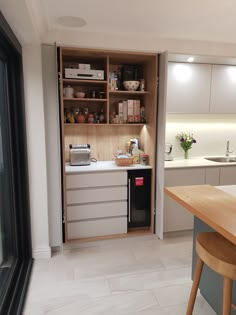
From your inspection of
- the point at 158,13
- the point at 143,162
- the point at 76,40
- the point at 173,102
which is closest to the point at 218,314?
the point at 143,162

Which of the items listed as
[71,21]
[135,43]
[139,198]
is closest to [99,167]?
[139,198]

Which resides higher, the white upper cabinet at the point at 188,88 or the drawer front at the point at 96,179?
the white upper cabinet at the point at 188,88

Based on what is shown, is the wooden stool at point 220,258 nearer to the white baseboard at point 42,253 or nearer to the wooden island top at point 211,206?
the wooden island top at point 211,206

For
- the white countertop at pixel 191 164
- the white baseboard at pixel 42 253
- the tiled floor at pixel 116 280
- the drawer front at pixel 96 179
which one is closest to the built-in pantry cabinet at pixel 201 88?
the white countertop at pixel 191 164

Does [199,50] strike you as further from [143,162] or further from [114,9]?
[143,162]

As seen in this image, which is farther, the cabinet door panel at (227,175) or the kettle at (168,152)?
the kettle at (168,152)

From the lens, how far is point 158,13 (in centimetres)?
220

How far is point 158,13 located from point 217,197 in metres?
1.63

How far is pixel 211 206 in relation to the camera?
1.49m

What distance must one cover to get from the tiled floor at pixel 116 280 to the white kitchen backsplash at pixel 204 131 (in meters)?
1.29

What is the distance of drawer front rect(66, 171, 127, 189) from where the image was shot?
2.80 meters

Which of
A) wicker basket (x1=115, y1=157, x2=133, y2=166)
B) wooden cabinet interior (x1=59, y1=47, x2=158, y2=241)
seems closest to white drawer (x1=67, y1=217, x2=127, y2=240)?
wooden cabinet interior (x1=59, y1=47, x2=158, y2=241)

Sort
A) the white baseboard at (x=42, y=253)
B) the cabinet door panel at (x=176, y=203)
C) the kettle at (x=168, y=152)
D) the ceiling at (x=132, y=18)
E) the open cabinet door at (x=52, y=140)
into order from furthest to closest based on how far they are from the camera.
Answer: the kettle at (x=168, y=152), the cabinet door panel at (x=176, y=203), the white baseboard at (x=42, y=253), the open cabinet door at (x=52, y=140), the ceiling at (x=132, y=18)

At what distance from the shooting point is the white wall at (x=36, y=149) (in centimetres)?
238
